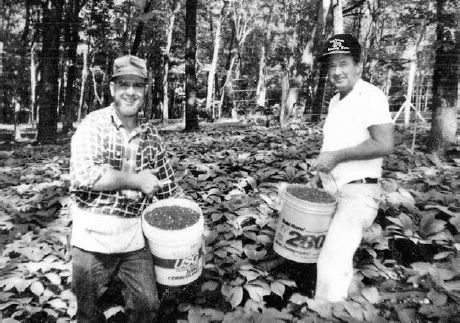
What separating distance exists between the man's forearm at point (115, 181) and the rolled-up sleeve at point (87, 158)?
0.11ft

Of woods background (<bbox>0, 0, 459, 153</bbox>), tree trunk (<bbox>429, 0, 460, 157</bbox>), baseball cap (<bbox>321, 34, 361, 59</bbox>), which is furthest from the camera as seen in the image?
woods background (<bbox>0, 0, 459, 153</bbox>)

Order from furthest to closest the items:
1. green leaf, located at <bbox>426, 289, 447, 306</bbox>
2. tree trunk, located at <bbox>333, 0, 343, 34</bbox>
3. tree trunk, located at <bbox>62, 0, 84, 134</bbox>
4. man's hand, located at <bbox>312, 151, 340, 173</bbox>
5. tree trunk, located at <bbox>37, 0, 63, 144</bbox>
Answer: tree trunk, located at <bbox>62, 0, 84, 134</bbox>, tree trunk, located at <bbox>37, 0, 63, 144</bbox>, tree trunk, located at <bbox>333, 0, 343, 34</bbox>, man's hand, located at <bbox>312, 151, 340, 173</bbox>, green leaf, located at <bbox>426, 289, 447, 306</bbox>

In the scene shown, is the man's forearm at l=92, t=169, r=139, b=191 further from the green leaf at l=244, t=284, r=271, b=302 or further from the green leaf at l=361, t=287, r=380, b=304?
the green leaf at l=361, t=287, r=380, b=304

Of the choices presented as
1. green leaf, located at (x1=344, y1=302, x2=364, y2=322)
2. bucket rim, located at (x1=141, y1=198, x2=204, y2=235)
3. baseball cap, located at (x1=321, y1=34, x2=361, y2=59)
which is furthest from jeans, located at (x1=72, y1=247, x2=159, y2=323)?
baseball cap, located at (x1=321, y1=34, x2=361, y2=59)

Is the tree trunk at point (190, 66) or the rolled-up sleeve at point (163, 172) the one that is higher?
the tree trunk at point (190, 66)

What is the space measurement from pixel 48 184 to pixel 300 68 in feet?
29.6

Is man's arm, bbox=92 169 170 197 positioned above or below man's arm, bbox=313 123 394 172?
below

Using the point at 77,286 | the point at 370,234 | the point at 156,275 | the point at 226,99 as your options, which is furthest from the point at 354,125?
the point at 226,99

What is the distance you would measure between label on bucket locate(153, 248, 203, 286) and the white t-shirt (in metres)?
1.32

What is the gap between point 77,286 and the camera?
2.87 metres

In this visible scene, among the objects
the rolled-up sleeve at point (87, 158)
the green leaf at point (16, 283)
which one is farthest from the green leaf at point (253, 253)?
the green leaf at point (16, 283)

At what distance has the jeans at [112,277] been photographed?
2.84 meters

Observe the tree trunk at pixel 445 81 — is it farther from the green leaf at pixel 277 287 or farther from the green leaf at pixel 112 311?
the green leaf at pixel 112 311

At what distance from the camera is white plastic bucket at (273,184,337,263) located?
2.98 m
